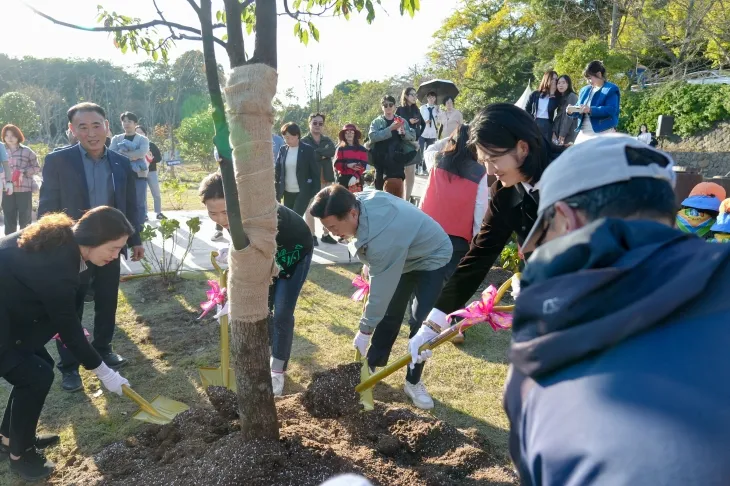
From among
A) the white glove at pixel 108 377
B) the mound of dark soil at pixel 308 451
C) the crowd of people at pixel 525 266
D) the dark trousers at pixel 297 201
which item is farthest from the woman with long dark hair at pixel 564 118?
the white glove at pixel 108 377

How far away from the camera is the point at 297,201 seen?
22.8 feet

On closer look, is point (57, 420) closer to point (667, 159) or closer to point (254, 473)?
point (254, 473)

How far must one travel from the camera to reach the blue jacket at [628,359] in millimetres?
713

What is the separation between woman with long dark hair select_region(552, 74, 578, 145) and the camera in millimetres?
6629

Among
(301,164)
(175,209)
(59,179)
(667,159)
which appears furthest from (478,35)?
(667,159)

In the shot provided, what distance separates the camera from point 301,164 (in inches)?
268

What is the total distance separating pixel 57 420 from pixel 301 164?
4.28m

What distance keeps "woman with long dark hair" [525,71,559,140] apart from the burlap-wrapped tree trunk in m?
5.44

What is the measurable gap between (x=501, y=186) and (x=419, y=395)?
157 cm

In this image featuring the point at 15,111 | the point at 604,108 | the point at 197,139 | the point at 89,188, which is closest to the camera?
the point at 89,188

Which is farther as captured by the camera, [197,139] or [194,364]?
[197,139]

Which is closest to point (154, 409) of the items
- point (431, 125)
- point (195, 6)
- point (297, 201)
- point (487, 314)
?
point (487, 314)

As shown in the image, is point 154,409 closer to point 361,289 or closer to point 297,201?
point 361,289

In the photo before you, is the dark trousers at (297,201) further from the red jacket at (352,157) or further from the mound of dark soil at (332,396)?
the mound of dark soil at (332,396)
